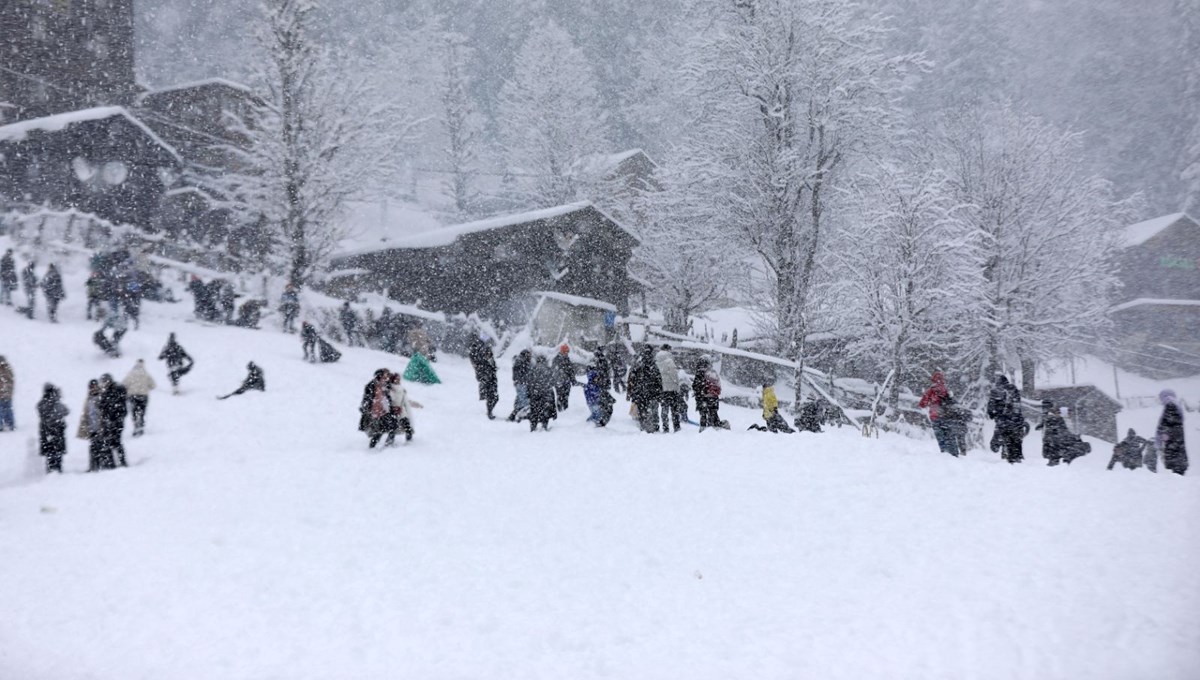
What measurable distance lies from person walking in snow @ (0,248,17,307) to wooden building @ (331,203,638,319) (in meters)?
12.3

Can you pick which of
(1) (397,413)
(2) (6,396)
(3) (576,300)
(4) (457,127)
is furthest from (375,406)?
(4) (457,127)

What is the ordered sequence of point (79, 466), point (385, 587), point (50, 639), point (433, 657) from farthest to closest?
point (79, 466)
point (385, 587)
point (50, 639)
point (433, 657)

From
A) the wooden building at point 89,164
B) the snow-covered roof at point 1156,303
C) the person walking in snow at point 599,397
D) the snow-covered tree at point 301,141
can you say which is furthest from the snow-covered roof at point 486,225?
the snow-covered roof at point 1156,303


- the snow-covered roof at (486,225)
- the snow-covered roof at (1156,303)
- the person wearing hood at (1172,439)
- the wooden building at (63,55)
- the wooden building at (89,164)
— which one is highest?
the wooden building at (63,55)

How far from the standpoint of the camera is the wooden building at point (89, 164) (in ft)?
81.5

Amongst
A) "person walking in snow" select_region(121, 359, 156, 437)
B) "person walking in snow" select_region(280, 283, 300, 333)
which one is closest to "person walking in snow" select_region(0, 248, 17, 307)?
"person walking in snow" select_region(280, 283, 300, 333)

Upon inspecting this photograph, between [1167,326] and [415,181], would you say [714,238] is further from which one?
[415,181]

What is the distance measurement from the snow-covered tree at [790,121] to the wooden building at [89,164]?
21.9m

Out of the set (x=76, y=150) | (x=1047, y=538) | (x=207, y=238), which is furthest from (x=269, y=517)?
(x=207, y=238)

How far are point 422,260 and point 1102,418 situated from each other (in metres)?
29.2

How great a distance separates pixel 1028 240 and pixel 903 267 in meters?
8.92

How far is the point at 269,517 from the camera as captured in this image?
7.90 metres

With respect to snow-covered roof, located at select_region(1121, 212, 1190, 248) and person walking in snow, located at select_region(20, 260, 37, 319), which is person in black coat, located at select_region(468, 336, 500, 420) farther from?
snow-covered roof, located at select_region(1121, 212, 1190, 248)

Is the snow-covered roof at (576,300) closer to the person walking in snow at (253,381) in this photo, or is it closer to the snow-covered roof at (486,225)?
the snow-covered roof at (486,225)
